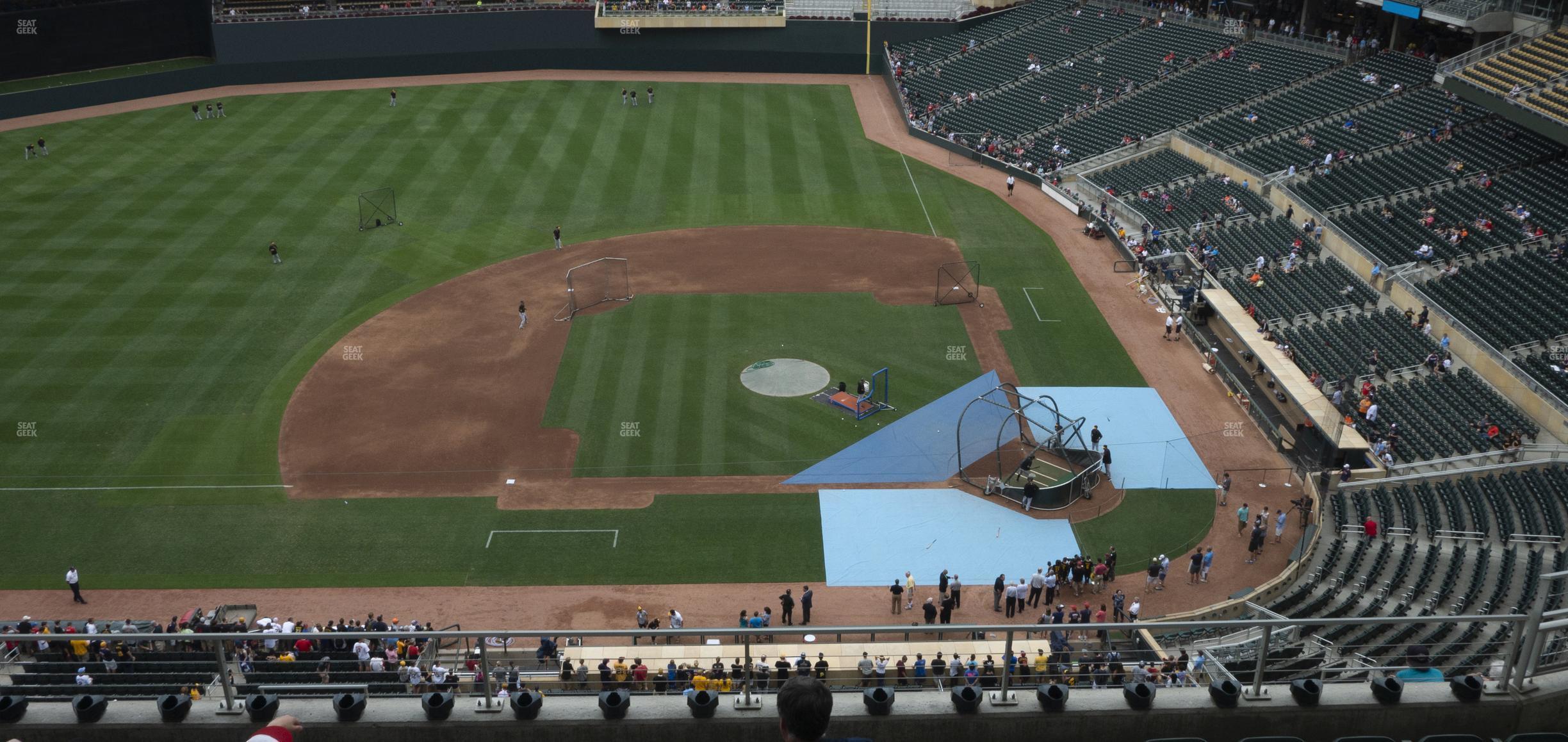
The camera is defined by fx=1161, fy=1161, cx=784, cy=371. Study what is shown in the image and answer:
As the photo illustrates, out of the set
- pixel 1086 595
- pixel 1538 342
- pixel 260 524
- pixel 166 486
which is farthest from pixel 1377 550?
pixel 166 486

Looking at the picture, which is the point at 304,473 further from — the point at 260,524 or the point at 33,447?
the point at 33,447

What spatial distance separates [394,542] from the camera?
1175 inches

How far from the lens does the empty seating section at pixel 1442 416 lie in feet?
103

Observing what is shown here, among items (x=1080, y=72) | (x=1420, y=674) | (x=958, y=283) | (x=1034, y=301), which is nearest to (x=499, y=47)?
(x=1080, y=72)

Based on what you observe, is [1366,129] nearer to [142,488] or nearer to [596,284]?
[596,284]

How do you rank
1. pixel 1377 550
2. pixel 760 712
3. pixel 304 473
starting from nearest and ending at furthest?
pixel 760 712
pixel 1377 550
pixel 304 473

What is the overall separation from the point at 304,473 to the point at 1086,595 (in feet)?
70.2

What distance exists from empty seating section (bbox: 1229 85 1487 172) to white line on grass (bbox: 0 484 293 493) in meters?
39.8

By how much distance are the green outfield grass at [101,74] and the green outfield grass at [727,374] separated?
4214 cm

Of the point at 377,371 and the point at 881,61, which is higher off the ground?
the point at 881,61

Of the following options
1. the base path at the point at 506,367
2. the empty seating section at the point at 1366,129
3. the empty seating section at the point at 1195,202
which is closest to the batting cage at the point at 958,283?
the base path at the point at 506,367

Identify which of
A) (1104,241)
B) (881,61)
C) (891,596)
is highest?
(881,61)

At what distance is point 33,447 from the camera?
33219mm

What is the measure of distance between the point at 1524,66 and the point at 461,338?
37880mm
